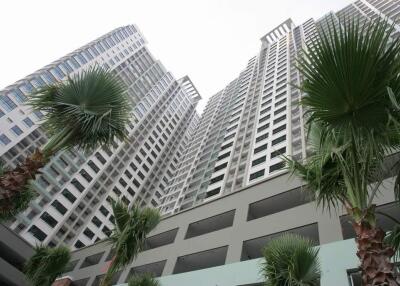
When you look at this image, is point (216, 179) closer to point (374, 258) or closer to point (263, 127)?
point (263, 127)

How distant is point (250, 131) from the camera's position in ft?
177

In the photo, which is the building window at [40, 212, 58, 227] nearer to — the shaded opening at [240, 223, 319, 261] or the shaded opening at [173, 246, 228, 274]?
the shaded opening at [173, 246, 228, 274]

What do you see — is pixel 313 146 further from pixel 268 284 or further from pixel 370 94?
pixel 268 284

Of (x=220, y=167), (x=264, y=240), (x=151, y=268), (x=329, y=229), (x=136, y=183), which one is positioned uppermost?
(x=329, y=229)

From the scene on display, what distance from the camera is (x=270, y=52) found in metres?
83.3

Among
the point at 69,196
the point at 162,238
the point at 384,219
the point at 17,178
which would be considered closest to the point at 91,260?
the point at 162,238

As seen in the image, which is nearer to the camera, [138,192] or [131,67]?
[138,192]

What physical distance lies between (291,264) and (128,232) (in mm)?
4549

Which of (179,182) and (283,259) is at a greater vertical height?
(283,259)

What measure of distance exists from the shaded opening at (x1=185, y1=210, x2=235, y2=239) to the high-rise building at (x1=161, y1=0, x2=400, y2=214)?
9.04 m

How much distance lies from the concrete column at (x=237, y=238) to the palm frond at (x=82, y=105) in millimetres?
13148

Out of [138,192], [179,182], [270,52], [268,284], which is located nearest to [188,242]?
[268,284]

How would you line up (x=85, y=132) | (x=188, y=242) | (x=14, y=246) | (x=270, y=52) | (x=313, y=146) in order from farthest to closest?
(x=270, y=52) < (x=14, y=246) < (x=188, y=242) < (x=85, y=132) < (x=313, y=146)

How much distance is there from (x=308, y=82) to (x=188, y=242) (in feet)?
64.0
